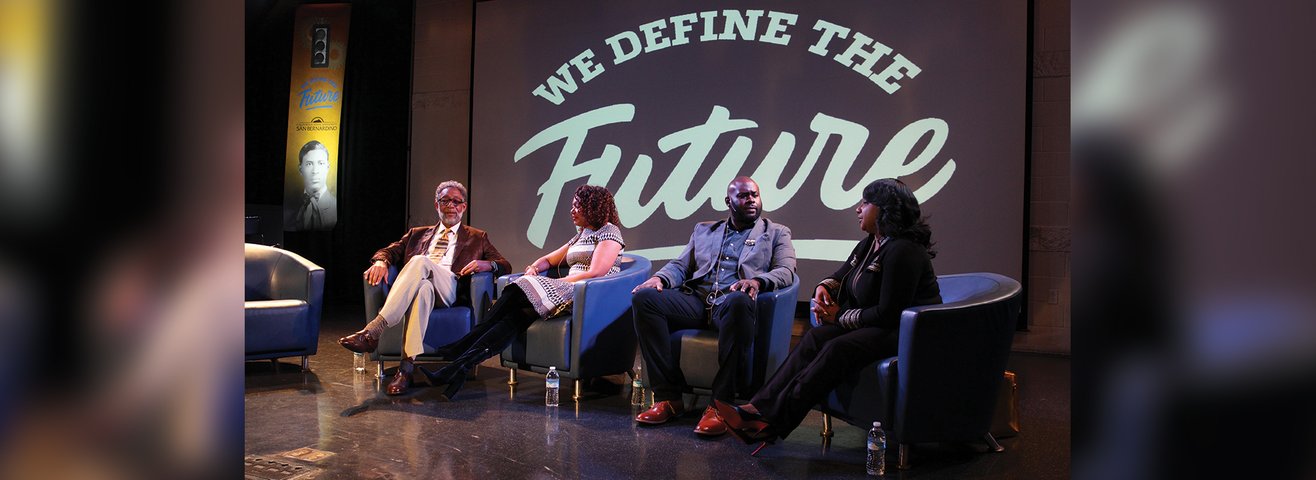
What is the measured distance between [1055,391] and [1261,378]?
4217 millimetres

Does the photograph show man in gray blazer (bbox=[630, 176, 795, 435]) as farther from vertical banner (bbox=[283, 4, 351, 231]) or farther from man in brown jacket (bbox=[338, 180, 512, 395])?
vertical banner (bbox=[283, 4, 351, 231])

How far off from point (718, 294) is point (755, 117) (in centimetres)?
239

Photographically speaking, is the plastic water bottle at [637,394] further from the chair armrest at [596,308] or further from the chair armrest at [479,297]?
the chair armrest at [479,297]

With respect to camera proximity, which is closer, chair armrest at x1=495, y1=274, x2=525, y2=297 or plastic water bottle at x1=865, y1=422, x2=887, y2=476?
plastic water bottle at x1=865, y1=422, x2=887, y2=476

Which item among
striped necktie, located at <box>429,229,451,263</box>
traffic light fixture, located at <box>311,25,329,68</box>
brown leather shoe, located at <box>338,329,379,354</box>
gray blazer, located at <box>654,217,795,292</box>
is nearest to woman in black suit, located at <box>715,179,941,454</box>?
gray blazer, located at <box>654,217,795,292</box>

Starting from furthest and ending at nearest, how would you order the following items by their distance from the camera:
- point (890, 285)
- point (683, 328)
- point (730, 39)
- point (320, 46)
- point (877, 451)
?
point (320, 46) → point (730, 39) → point (683, 328) → point (890, 285) → point (877, 451)

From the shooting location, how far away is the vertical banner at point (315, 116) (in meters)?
7.01

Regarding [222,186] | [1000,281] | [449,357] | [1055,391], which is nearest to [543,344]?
[449,357]

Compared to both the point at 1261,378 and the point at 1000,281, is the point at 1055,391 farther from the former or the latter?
the point at 1261,378

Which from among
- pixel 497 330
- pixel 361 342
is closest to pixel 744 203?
pixel 497 330

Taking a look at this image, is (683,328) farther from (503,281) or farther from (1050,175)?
(1050,175)

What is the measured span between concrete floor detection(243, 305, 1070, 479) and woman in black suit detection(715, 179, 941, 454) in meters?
0.15

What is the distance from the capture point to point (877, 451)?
287 centimetres

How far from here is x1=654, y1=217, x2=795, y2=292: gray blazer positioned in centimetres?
381
